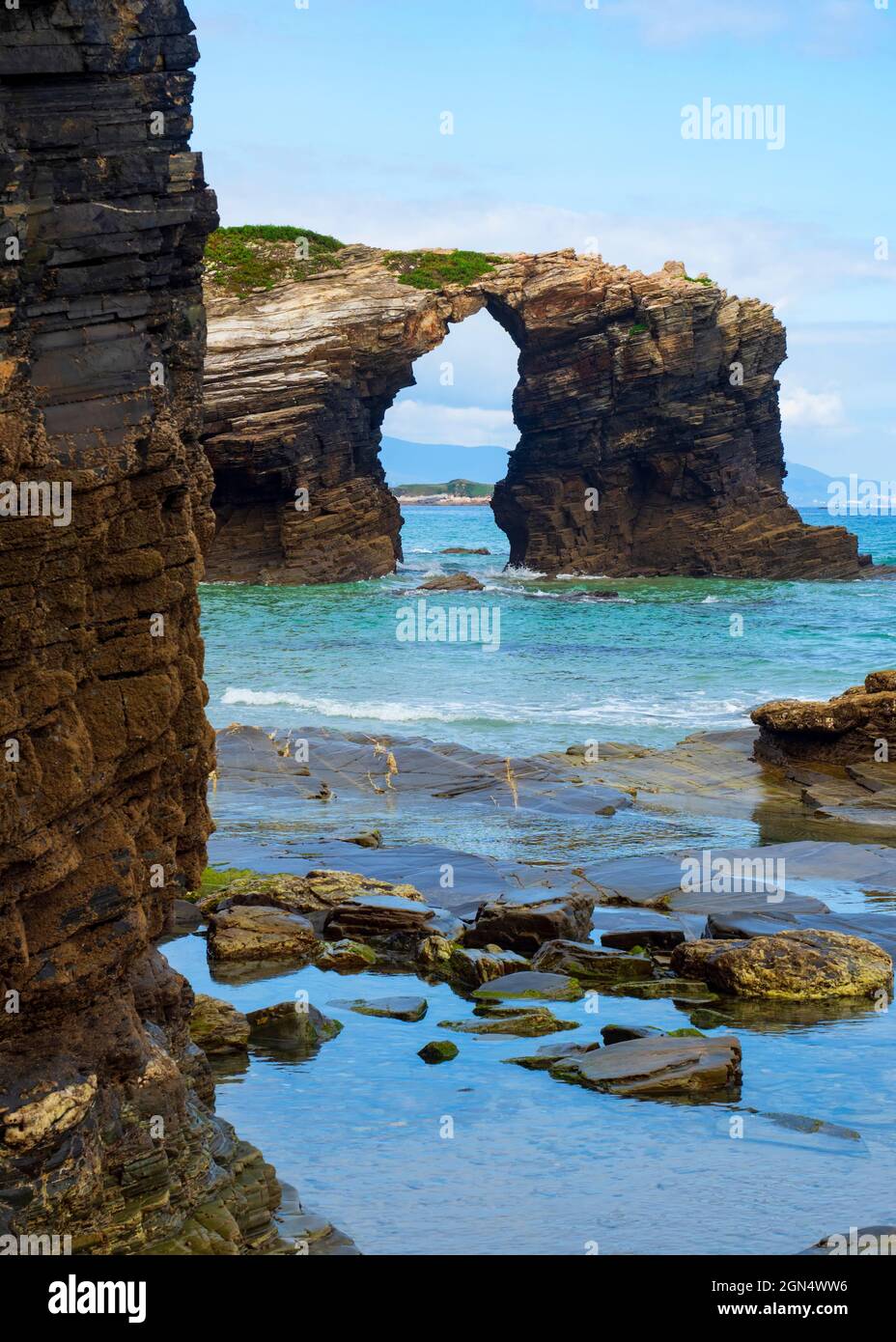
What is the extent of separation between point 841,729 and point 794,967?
12.9 m

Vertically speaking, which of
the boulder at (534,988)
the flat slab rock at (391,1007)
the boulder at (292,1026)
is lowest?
the boulder at (534,988)

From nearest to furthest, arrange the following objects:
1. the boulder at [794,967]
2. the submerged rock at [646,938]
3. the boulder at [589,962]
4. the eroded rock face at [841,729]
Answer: the boulder at [794,967], the boulder at [589,962], the submerged rock at [646,938], the eroded rock face at [841,729]

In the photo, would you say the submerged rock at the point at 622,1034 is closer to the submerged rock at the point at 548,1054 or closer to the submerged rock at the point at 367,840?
the submerged rock at the point at 548,1054

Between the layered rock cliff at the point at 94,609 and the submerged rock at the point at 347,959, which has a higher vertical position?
the layered rock cliff at the point at 94,609

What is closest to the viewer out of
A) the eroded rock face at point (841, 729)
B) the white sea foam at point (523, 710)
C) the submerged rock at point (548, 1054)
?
the submerged rock at point (548, 1054)

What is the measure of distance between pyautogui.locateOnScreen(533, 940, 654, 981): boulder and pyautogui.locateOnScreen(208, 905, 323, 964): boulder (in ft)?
7.59

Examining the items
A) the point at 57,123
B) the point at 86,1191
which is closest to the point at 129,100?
the point at 57,123

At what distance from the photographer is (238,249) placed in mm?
76688

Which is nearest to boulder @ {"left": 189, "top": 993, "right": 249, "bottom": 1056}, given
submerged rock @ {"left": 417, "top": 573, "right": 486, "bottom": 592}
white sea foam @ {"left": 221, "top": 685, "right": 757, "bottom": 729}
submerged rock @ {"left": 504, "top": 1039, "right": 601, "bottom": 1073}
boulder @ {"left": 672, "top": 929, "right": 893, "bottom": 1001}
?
submerged rock @ {"left": 504, "top": 1039, "right": 601, "bottom": 1073}

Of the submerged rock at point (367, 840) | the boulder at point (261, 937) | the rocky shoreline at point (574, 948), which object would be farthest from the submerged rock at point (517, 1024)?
the submerged rock at point (367, 840)

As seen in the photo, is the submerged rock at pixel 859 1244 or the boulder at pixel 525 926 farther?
the boulder at pixel 525 926

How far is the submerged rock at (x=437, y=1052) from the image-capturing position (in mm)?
11664

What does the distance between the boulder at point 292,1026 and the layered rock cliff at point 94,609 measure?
322 centimetres

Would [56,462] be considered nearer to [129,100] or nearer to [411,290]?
[129,100]
